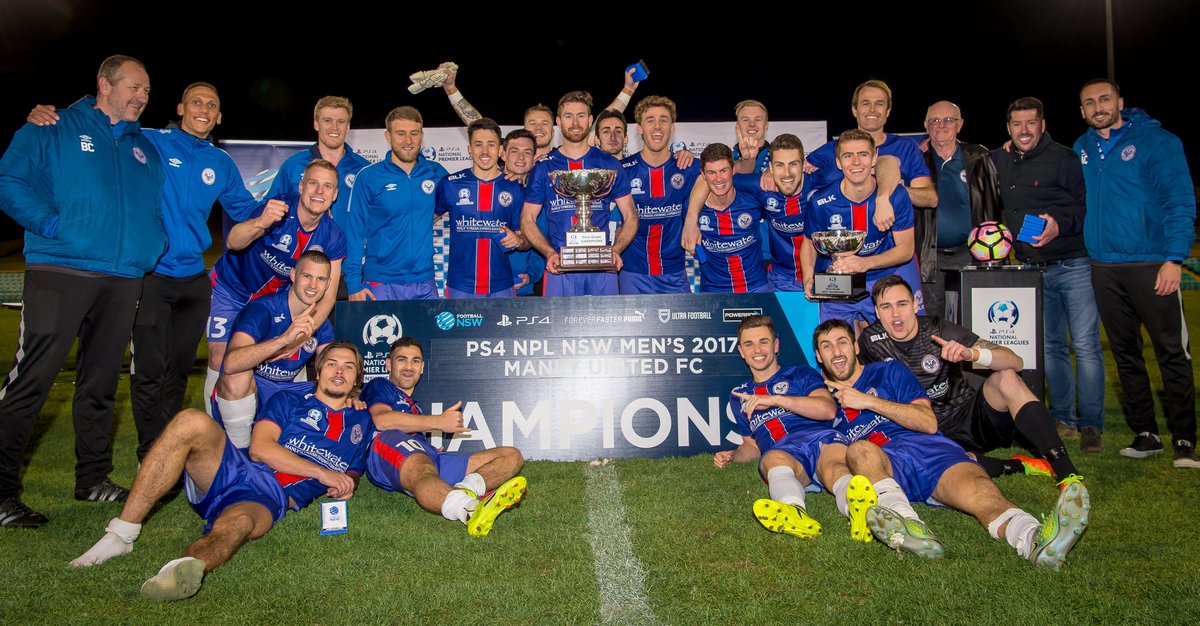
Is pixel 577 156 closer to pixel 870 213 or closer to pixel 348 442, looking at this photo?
pixel 870 213

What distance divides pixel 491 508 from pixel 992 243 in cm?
373

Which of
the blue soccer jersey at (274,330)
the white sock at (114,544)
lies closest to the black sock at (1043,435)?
the blue soccer jersey at (274,330)

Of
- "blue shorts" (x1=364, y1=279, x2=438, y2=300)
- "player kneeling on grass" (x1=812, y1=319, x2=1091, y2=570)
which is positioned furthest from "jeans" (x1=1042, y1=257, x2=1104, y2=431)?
"blue shorts" (x1=364, y1=279, x2=438, y2=300)

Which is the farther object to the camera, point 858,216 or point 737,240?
point 737,240

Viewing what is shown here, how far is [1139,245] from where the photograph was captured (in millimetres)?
5430

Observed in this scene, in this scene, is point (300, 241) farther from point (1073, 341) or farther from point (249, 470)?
point (1073, 341)

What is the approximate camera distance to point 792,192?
586 centimetres

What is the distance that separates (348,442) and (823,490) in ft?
8.30

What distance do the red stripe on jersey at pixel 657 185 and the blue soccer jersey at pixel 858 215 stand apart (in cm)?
118

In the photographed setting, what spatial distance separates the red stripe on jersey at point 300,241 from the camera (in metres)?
5.50

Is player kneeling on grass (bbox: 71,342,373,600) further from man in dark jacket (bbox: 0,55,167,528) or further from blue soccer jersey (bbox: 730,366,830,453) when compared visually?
blue soccer jersey (bbox: 730,366,830,453)

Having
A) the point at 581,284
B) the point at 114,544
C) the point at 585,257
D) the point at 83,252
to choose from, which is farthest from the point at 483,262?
the point at 114,544

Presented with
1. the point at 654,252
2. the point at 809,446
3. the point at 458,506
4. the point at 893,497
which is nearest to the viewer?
the point at 893,497

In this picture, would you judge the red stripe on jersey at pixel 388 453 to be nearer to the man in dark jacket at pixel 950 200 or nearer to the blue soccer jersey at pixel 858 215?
the blue soccer jersey at pixel 858 215
